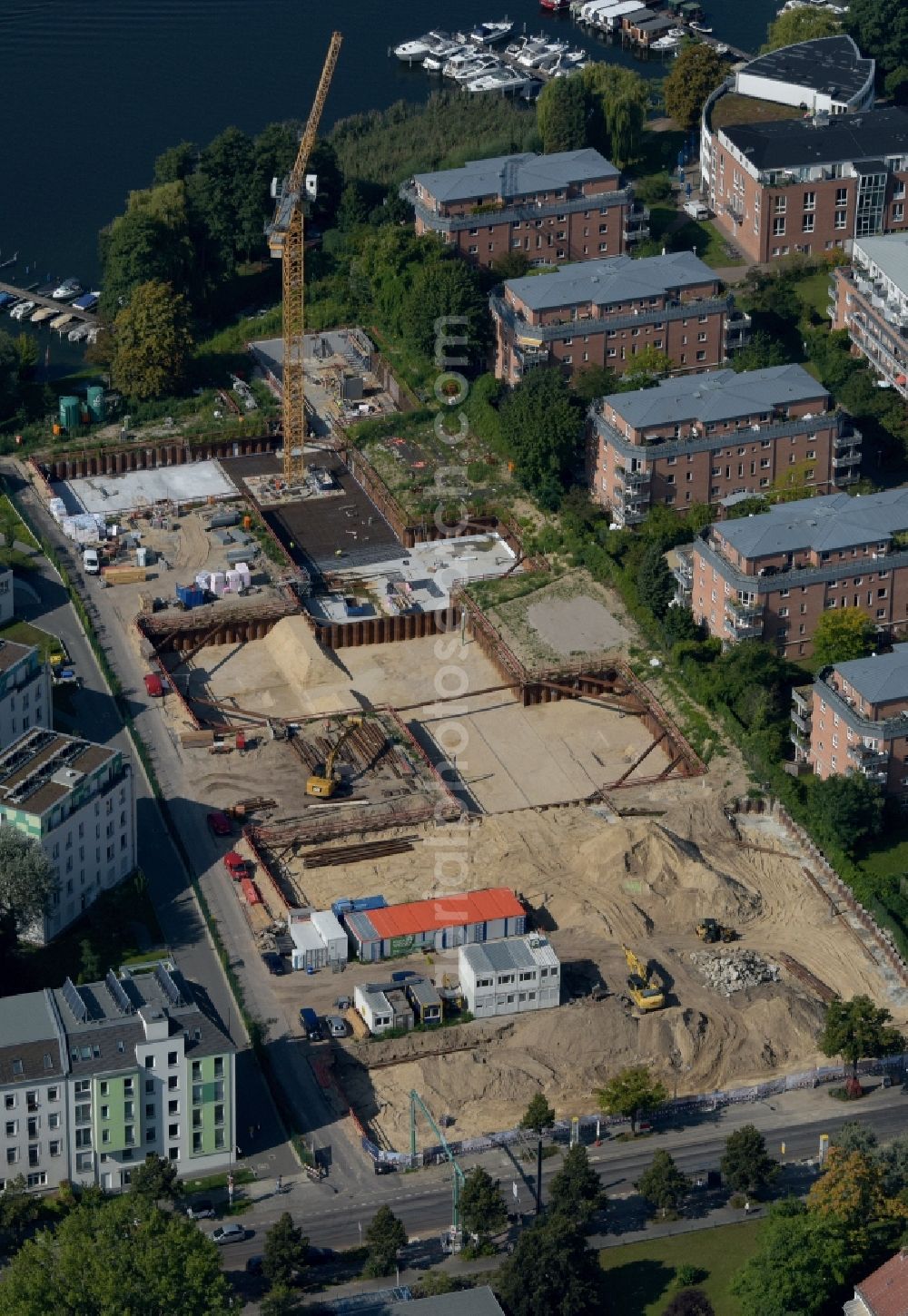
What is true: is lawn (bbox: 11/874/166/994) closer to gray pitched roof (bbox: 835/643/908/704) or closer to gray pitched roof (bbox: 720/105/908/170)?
gray pitched roof (bbox: 835/643/908/704)

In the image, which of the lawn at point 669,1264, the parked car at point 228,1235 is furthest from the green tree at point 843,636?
the parked car at point 228,1235

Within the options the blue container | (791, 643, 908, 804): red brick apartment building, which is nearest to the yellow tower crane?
the blue container

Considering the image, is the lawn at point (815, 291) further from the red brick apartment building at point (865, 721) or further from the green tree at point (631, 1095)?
the green tree at point (631, 1095)

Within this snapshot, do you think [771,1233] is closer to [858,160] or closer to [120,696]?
[120,696]

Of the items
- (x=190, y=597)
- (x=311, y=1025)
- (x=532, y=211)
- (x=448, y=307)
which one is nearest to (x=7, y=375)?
(x=190, y=597)

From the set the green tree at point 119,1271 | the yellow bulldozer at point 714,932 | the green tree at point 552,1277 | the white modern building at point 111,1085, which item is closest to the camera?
the green tree at point 119,1271

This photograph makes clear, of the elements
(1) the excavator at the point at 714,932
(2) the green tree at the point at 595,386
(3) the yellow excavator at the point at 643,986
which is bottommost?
(1) the excavator at the point at 714,932

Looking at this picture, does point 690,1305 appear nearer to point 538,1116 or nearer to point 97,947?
point 538,1116
